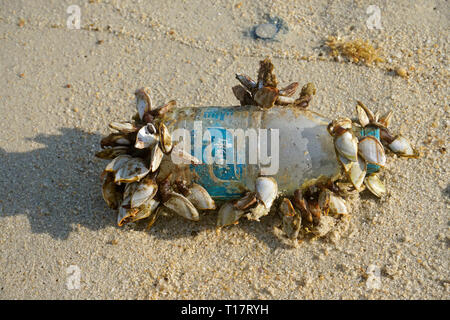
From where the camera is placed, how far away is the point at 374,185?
10.1 feet

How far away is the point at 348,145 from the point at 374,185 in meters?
0.52

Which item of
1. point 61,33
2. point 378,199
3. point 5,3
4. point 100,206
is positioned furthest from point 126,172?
point 5,3

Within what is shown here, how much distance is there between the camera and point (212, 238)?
3.09m

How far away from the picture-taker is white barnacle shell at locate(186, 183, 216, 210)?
9.42 feet

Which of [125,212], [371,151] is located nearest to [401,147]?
[371,151]

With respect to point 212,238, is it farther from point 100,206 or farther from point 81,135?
point 81,135

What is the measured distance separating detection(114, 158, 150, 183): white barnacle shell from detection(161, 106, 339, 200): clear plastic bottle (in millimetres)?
127

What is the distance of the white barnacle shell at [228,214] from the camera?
291 centimetres

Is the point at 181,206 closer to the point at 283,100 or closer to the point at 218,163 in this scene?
the point at 218,163

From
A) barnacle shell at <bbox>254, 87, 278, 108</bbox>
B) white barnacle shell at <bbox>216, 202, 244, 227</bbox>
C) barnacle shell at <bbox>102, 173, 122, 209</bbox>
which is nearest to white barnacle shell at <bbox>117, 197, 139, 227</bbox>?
barnacle shell at <bbox>102, 173, 122, 209</bbox>

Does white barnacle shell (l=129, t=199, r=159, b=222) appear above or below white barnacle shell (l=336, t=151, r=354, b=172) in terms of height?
below

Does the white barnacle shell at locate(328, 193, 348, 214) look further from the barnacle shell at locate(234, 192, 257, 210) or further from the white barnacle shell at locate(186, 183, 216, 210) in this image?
the white barnacle shell at locate(186, 183, 216, 210)

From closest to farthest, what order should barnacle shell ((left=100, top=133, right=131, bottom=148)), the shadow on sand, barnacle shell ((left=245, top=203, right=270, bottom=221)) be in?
barnacle shell ((left=245, top=203, right=270, bottom=221)) < barnacle shell ((left=100, top=133, right=131, bottom=148)) < the shadow on sand

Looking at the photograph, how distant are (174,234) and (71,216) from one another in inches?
27.9
